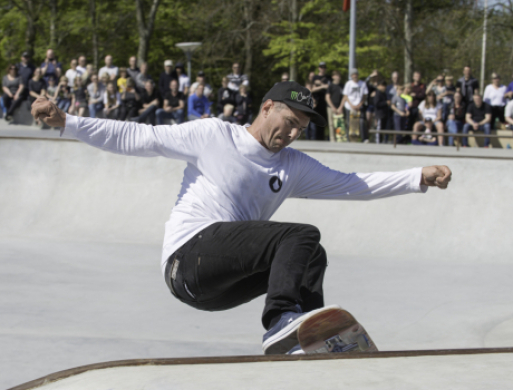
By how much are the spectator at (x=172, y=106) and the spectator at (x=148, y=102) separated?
0.53 ft

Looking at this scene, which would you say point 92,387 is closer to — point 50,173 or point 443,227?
point 443,227

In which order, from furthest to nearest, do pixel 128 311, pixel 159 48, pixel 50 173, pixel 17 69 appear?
1. pixel 159 48
2. pixel 17 69
3. pixel 50 173
4. pixel 128 311

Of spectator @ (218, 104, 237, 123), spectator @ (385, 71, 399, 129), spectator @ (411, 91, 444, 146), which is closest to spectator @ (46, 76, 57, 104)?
spectator @ (218, 104, 237, 123)

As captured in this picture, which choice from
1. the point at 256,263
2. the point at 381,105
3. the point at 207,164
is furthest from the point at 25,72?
the point at 256,263

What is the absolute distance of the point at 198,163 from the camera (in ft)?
10.0

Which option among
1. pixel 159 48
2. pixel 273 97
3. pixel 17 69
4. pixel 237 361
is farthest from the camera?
pixel 159 48

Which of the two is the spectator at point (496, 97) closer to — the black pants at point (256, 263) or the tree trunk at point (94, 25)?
the black pants at point (256, 263)

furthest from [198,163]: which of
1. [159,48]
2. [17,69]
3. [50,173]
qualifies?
[159,48]

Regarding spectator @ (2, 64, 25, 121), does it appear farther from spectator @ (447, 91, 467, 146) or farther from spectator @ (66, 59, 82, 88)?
spectator @ (447, 91, 467, 146)

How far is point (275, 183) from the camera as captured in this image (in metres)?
3.08

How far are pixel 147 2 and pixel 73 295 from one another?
25128mm

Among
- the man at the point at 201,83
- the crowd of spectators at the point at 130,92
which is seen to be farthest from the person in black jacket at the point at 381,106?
the man at the point at 201,83

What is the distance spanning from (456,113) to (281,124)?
10348 millimetres

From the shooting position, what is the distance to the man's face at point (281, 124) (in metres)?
3.00
